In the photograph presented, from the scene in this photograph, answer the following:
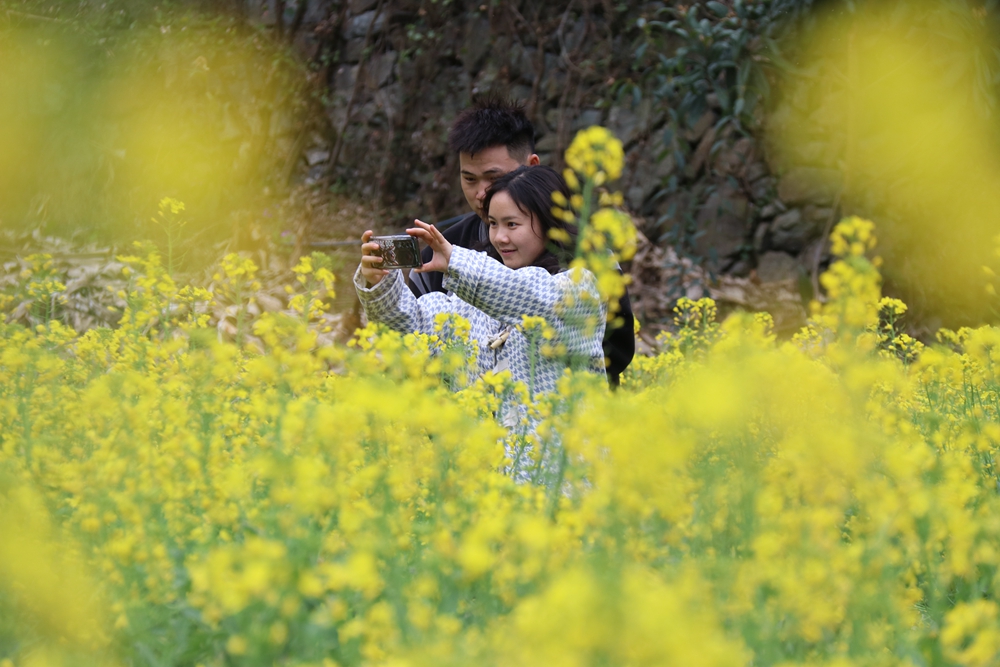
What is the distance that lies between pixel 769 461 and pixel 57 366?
69.0 inches

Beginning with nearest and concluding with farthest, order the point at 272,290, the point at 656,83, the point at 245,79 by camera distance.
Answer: the point at 656,83 < the point at 272,290 < the point at 245,79

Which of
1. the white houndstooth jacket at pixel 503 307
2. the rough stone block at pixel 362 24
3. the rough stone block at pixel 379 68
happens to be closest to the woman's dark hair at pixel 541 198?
the white houndstooth jacket at pixel 503 307

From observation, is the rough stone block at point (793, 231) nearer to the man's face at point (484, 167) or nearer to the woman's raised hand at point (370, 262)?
the man's face at point (484, 167)

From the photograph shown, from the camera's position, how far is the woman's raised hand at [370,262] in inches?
108

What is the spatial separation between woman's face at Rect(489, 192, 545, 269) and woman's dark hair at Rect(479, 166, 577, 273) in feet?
0.05

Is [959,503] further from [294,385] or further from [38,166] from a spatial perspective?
[38,166]

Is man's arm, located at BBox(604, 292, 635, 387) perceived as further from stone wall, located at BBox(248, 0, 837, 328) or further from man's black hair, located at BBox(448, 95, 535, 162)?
stone wall, located at BBox(248, 0, 837, 328)

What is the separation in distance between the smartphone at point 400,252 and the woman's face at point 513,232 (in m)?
0.29

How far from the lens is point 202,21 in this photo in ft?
24.4

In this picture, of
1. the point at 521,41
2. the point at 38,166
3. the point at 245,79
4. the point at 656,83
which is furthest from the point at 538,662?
the point at 38,166

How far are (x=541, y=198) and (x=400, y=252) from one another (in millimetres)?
458

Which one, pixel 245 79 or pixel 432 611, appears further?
pixel 245 79

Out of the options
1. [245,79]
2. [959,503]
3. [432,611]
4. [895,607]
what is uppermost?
[245,79]

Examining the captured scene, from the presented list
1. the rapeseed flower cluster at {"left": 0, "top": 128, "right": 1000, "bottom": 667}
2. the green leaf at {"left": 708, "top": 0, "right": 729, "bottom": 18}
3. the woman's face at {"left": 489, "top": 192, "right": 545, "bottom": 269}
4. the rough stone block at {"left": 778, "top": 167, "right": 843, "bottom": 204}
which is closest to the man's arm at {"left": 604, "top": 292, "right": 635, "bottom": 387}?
the woman's face at {"left": 489, "top": 192, "right": 545, "bottom": 269}
